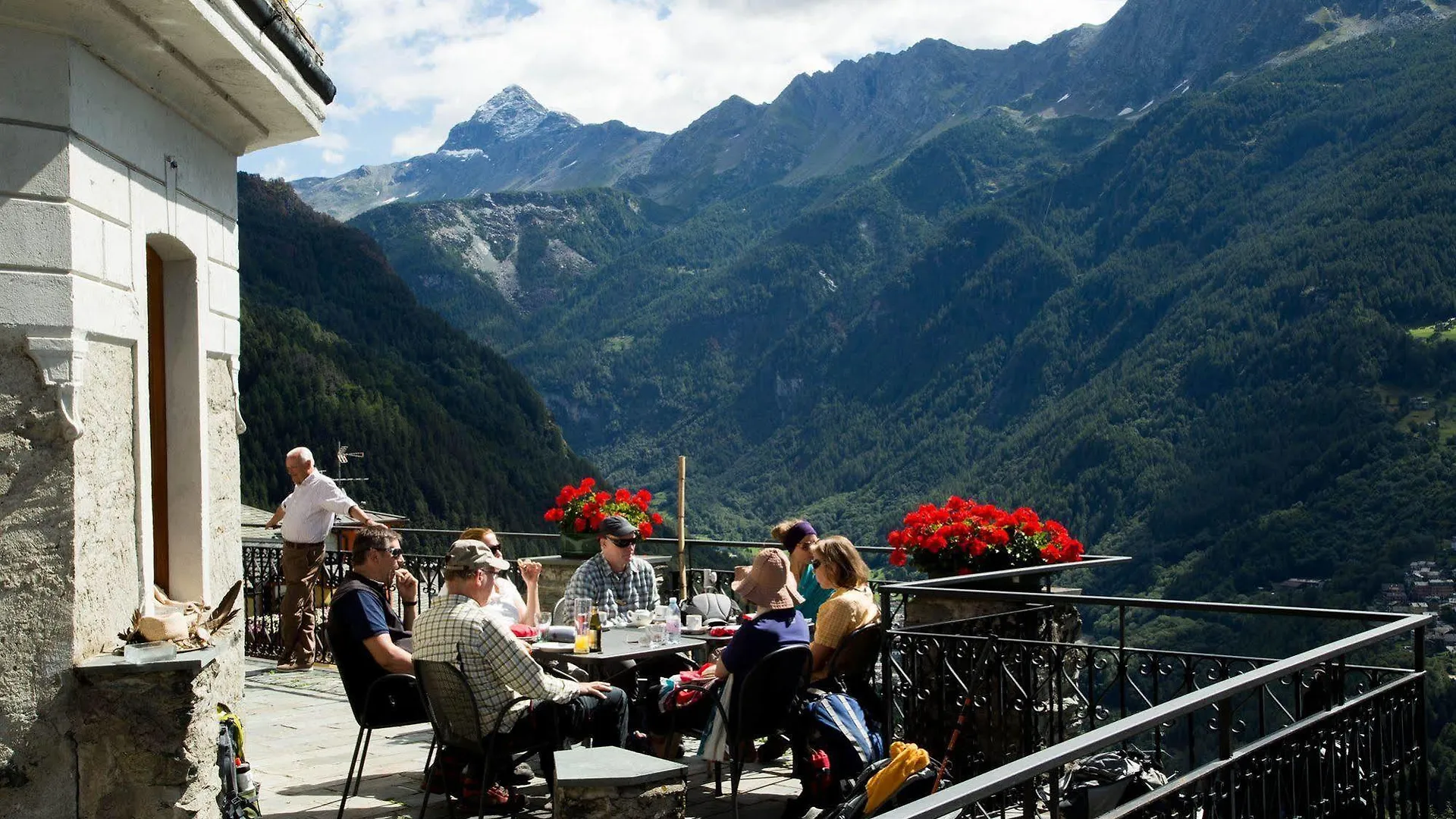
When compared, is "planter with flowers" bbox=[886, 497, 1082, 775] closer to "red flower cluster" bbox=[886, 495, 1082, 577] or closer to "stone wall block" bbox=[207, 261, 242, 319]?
"red flower cluster" bbox=[886, 495, 1082, 577]

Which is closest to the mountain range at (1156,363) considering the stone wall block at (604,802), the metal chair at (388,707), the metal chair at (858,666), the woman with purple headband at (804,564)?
the woman with purple headband at (804,564)

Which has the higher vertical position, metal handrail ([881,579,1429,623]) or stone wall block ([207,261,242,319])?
stone wall block ([207,261,242,319])

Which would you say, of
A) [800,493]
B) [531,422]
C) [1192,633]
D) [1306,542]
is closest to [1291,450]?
[1306,542]

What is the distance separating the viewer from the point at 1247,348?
117 m

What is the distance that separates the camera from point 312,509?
10117 mm

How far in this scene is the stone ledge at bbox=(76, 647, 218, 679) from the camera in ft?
15.1

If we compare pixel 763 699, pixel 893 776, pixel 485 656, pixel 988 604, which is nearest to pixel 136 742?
pixel 485 656

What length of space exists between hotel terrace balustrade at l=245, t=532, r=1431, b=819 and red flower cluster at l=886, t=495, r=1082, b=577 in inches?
7.3

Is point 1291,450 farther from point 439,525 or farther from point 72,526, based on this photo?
point 72,526

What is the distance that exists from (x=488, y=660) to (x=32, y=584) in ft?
5.72

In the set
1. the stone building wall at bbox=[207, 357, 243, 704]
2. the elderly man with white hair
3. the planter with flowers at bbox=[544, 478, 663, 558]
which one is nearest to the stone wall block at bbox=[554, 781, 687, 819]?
the stone building wall at bbox=[207, 357, 243, 704]

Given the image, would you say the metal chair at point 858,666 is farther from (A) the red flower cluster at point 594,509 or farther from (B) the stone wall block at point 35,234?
(A) the red flower cluster at point 594,509

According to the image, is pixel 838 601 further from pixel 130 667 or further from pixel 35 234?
pixel 35 234

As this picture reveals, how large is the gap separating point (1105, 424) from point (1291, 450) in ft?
89.6
